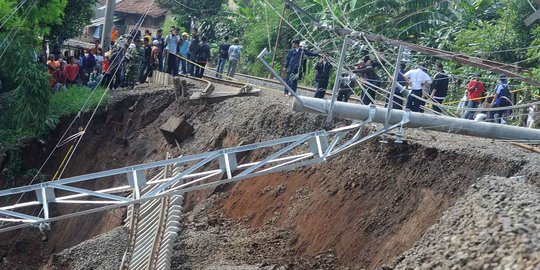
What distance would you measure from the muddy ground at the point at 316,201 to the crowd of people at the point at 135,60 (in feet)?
19.4

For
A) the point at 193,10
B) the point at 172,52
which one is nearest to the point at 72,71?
the point at 172,52

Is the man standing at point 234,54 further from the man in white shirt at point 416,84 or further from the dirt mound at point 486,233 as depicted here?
the dirt mound at point 486,233

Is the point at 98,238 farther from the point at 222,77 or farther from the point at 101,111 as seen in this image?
the point at 222,77

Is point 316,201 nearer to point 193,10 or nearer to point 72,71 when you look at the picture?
point 72,71

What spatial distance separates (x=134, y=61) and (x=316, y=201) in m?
14.6

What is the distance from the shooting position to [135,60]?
35531 mm

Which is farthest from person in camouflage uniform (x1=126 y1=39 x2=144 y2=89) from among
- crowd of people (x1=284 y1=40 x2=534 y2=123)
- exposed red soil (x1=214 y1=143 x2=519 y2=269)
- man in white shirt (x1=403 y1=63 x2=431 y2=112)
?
man in white shirt (x1=403 y1=63 x2=431 y2=112)

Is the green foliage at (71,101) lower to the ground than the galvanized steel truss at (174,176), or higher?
lower

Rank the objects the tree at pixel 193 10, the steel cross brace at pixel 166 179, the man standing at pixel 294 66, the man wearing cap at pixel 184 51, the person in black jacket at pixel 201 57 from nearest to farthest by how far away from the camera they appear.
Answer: the steel cross brace at pixel 166 179 → the man standing at pixel 294 66 → the person in black jacket at pixel 201 57 → the man wearing cap at pixel 184 51 → the tree at pixel 193 10

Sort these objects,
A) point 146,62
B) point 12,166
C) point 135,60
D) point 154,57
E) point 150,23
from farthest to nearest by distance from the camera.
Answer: point 150,23 < point 146,62 < point 154,57 < point 135,60 < point 12,166

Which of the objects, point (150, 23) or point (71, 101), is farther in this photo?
point (150, 23)

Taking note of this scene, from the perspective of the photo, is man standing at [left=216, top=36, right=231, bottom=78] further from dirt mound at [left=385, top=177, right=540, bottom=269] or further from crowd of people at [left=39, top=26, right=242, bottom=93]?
dirt mound at [left=385, top=177, right=540, bottom=269]

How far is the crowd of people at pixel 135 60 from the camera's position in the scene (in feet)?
114

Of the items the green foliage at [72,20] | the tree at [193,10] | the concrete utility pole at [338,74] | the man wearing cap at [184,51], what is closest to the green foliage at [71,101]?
the man wearing cap at [184,51]
